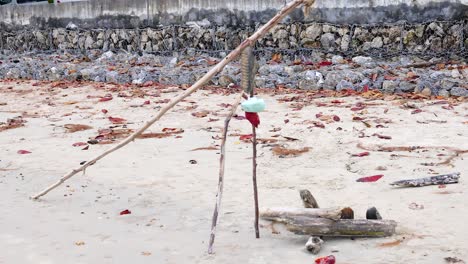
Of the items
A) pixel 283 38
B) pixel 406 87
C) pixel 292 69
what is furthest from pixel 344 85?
pixel 283 38

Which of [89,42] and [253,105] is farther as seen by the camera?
[89,42]

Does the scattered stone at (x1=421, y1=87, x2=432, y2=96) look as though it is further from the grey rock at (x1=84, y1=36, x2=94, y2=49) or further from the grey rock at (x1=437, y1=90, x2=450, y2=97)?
the grey rock at (x1=84, y1=36, x2=94, y2=49)

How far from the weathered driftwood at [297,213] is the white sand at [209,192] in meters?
0.12

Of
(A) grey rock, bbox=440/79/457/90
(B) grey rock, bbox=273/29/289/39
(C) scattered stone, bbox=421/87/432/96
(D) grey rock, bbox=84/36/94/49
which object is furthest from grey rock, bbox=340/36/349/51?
(D) grey rock, bbox=84/36/94/49

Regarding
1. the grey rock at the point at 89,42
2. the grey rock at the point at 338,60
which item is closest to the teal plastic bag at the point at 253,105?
the grey rock at the point at 338,60

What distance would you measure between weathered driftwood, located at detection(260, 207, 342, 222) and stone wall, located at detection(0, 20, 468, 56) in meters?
6.95

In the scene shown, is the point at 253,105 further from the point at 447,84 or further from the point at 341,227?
the point at 447,84

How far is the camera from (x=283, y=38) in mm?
11594

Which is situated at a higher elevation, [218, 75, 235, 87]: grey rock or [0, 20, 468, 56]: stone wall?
[0, 20, 468, 56]: stone wall

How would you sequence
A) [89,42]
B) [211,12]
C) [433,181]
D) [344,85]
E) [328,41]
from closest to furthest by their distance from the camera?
[433,181] → [344,85] → [328,41] → [211,12] → [89,42]

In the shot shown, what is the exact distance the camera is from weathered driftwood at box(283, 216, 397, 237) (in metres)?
3.58

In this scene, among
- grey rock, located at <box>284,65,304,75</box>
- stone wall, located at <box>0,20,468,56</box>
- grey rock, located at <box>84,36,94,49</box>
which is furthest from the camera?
grey rock, located at <box>84,36,94,49</box>

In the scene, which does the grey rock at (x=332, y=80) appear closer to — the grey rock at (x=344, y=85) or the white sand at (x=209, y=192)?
the grey rock at (x=344, y=85)

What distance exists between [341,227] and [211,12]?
920cm
